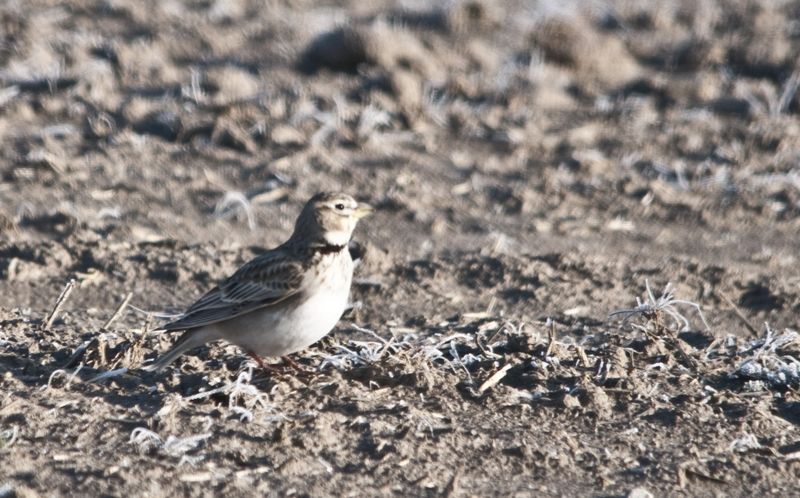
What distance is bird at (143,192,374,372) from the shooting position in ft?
22.2

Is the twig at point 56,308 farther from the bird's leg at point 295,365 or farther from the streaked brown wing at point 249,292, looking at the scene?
the bird's leg at point 295,365

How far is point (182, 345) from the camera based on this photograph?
6793 mm

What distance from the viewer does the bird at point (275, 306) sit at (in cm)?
678

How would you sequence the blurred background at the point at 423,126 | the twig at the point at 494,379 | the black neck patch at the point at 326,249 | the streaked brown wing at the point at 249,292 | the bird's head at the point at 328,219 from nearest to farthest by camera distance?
the twig at the point at 494,379 → the streaked brown wing at the point at 249,292 → the black neck patch at the point at 326,249 → the bird's head at the point at 328,219 → the blurred background at the point at 423,126

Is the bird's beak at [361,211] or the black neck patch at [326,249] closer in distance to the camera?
the black neck patch at [326,249]

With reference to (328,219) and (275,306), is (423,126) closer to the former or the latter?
(328,219)

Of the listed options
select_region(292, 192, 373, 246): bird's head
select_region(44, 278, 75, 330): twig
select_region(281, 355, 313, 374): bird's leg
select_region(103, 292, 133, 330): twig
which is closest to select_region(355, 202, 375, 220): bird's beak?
select_region(292, 192, 373, 246): bird's head

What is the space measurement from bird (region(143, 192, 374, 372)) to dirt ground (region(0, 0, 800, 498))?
7.9 inches

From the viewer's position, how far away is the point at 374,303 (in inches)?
323

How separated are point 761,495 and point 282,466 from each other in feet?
7.09

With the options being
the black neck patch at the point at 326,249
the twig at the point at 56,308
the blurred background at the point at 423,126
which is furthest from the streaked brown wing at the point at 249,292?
the blurred background at the point at 423,126

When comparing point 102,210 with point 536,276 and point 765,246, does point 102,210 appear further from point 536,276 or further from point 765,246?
point 765,246

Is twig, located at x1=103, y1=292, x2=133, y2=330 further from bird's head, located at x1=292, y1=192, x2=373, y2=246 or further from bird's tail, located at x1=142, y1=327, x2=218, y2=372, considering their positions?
bird's head, located at x1=292, y1=192, x2=373, y2=246

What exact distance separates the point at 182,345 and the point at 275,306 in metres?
0.53
